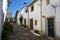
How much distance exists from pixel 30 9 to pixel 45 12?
7.57 meters

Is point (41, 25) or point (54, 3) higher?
point (54, 3)

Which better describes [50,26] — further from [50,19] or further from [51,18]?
[51,18]

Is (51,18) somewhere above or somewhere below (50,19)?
above

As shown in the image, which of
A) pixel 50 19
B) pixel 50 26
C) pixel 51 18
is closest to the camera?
pixel 51 18

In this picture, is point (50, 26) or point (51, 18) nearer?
point (51, 18)

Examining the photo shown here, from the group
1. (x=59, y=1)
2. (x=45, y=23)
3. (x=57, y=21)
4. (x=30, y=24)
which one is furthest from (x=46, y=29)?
(x=30, y=24)

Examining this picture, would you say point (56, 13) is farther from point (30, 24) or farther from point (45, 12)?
point (30, 24)

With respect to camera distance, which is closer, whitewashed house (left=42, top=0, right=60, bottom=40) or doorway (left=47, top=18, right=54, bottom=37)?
whitewashed house (left=42, top=0, right=60, bottom=40)

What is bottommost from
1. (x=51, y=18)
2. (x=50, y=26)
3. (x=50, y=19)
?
(x=50, y=26)

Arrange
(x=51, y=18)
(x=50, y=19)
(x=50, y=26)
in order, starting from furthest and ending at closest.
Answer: (x=50, y=26), (x=50, y=19), (x=51, y=18)

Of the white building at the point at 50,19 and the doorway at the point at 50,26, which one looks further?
the doorway at the point at 50,26

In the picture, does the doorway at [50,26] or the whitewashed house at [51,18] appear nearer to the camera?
the whitewashed house at [51,18]

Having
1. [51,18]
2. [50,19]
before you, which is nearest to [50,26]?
[50,19]

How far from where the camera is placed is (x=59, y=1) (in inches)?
471
